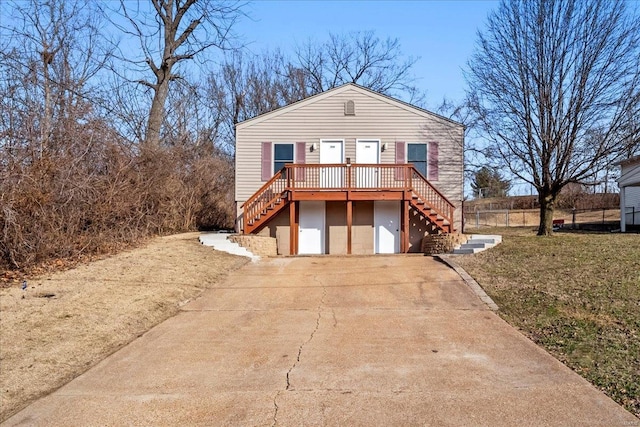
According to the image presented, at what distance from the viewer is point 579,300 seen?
7457 mm

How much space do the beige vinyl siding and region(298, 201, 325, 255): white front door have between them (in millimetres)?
1619

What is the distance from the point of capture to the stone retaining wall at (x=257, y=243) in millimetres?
14734

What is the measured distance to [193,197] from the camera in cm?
1959

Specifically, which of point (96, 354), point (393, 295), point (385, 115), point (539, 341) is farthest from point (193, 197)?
point (539, 341)

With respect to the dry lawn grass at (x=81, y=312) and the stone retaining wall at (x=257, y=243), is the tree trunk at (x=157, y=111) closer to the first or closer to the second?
the stone retaining wall at (x=257, y=243)

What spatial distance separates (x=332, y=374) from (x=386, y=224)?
40.5 feet

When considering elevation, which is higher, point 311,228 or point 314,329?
point 311,228

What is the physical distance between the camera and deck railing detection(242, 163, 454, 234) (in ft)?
51.9

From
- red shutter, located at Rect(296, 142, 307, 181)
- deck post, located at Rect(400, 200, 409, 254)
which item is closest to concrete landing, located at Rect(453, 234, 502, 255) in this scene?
deck post, located at Rect(400, 200, 409, 254)

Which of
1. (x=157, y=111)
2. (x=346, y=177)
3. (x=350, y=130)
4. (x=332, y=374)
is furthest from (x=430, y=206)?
(x=157, y=111)

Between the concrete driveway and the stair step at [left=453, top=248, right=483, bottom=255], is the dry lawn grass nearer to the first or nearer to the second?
the concrete driveway

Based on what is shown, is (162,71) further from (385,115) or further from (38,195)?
(38,195)

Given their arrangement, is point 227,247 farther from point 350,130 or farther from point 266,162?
point 350,130

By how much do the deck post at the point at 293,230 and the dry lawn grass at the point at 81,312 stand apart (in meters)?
4.76
